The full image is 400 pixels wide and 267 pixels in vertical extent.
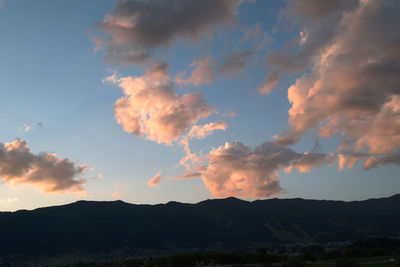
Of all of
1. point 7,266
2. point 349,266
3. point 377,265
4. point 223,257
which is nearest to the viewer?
point 349,266

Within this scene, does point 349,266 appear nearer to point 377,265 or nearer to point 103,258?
point 377,265

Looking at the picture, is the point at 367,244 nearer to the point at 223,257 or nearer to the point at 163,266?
the point at 223,257

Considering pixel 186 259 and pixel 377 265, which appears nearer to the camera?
pixel 377 265

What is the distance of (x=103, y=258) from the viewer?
7721 inches

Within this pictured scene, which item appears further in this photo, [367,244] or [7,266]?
[7,266]

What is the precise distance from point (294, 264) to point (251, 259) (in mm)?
29580

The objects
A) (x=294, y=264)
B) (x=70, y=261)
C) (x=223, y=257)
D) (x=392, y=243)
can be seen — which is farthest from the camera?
(x=70, y=261)

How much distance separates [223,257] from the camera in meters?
59.0

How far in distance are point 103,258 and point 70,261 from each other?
18.6 meters

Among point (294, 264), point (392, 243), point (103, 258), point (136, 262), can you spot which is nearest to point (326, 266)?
point (294, 264)

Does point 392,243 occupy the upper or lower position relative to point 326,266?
lower

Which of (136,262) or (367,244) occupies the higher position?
(136,262)

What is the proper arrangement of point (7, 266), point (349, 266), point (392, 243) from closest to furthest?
point (349, 266)
point (392, 243)
point (7, 266)

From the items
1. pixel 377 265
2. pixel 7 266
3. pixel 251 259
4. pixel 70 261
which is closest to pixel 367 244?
pixel 251 259
